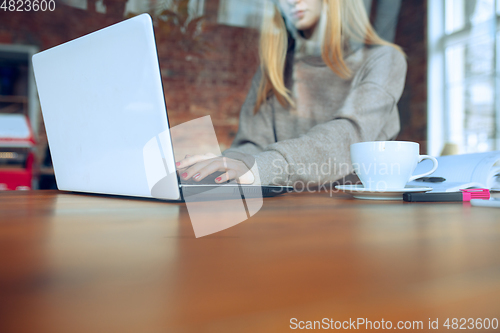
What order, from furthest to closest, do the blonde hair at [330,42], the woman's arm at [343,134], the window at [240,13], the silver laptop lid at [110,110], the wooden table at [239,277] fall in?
the window at [240,13]
the blonde hair at [330,42]
the woman's arm at [343,134]
the silver laptop lid at [110,110]
the wooden table at [239,277]

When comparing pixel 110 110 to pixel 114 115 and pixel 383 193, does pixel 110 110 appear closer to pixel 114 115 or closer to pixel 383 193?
pixel 114 115

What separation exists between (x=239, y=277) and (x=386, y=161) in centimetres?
38

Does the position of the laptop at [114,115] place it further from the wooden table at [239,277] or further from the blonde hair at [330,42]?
the blonde hair at [330,42]

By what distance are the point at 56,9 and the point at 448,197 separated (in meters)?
3.72

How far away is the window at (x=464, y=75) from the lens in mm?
2773

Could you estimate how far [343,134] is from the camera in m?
0.81

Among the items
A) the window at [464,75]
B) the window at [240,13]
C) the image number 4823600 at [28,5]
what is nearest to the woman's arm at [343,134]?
the window at [464,75]

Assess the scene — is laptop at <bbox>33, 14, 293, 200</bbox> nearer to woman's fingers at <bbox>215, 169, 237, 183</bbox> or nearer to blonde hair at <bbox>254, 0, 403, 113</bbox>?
woman's fingers at <bbox>215, 169, 237, 183</bbox>

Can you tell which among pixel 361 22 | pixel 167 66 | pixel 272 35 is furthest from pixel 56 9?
pixel 361 22

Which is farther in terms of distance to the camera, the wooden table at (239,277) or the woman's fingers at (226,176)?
the woman's fingers at (226,176)

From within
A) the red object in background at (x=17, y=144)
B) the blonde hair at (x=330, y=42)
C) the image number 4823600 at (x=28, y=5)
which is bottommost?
the red object in background at (x=17, y=144)

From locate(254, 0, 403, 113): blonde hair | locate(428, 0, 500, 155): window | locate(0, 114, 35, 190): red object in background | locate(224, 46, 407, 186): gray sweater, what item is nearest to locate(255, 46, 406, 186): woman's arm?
locate(224, 46, 407, 186): gray sweater

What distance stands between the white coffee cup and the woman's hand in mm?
160

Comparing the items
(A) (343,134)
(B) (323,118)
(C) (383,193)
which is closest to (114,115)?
(C) (383,193)
